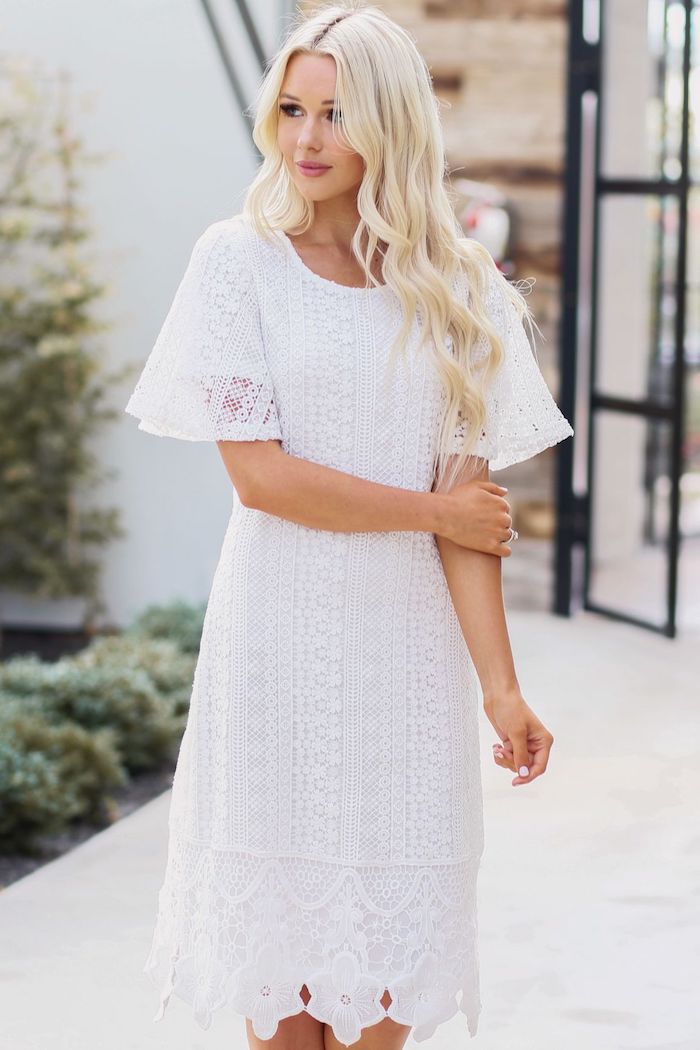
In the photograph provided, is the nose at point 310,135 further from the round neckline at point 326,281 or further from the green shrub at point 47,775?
the green shrub at point 47,775

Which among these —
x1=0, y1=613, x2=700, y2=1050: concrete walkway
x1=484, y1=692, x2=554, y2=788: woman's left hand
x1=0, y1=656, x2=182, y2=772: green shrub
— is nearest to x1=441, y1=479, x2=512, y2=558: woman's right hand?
x1=484, y1=692, x2=554, y2=788: woman's left hand

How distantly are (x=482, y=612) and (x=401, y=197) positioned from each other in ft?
1.56

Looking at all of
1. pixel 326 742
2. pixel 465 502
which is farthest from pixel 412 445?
pixel 326 742

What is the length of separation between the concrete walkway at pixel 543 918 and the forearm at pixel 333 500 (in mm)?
1269

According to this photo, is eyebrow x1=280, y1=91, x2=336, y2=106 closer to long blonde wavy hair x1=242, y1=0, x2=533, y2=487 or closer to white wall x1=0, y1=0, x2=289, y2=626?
long blonde wavy hair x1=242, y1=0, x2=533, y2=487

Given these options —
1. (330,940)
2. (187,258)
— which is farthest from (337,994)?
(187,258)

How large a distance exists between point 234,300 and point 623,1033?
1583 mm

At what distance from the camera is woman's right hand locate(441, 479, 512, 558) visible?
65.2 inches

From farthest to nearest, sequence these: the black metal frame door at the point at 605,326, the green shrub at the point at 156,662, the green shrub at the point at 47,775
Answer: the black metal frame door at the point at 605,326 < the green shrub at the point at 156,662 < the green shrub at the point at 47,775

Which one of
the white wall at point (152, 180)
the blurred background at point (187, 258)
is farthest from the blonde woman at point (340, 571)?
the white wall at point (152, 180)

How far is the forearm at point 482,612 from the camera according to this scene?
1701mm

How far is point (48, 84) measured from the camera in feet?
19.4

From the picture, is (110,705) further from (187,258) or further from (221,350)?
→ (221,350)

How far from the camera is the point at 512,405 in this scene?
1803mm
